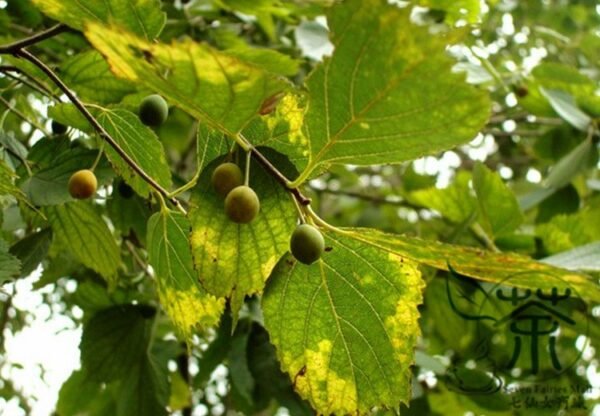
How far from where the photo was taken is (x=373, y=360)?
0.97 meters

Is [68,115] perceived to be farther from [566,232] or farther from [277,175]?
[566,232]

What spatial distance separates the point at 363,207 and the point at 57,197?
8.16 feet

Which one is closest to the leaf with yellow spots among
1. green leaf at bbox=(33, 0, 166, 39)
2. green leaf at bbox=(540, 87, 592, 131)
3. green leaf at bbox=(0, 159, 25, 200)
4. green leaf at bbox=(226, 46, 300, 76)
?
green leaf at bbox=(33, 0, 166, 39)

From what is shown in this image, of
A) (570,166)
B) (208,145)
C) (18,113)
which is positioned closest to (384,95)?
(208,145)

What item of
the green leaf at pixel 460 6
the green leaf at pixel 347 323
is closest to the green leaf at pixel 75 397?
the green leaf at pixel 347 323

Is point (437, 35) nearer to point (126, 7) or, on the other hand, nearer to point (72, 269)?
point (126, 7)

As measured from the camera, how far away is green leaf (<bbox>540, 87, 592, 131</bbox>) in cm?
209

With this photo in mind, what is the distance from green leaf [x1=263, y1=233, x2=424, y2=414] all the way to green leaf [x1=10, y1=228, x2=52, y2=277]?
645 mm

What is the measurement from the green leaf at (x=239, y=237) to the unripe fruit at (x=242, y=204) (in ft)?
0.21

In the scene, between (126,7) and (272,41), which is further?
(272,41)

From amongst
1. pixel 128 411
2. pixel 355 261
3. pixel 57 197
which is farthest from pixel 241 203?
pixel 128 411

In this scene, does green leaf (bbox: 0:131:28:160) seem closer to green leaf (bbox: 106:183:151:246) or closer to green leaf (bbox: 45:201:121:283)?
green leaf (bbox: 45:201:121:283)

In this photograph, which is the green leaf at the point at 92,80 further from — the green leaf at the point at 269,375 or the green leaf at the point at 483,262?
the green leaf at the point at 269,375

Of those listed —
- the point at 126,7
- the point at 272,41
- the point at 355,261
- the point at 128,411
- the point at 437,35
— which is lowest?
the point at 128,411
